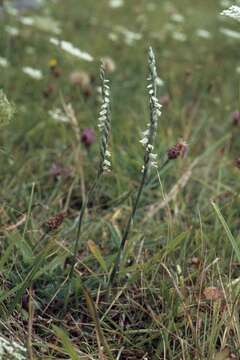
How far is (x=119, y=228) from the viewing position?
203 centimetres

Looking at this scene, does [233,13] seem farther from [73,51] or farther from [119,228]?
[73,51]

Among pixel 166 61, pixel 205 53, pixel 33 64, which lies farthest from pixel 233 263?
Answer: pixel 205 53

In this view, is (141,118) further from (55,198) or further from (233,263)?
(233,263)

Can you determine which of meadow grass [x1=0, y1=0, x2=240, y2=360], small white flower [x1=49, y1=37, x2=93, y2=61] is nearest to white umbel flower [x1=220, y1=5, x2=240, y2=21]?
meadow grass [x1=0, y1=0, x2=240, y2=360]

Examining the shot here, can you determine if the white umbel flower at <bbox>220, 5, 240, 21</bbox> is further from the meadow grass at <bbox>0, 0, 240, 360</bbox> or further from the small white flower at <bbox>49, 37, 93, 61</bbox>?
the small white flower at <bbox>49, 37, 93, 61</bbox>

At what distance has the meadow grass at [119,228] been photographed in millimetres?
1474

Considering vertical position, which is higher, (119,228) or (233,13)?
(233,13)

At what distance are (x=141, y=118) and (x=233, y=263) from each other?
133 centimetres

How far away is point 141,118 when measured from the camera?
296cm

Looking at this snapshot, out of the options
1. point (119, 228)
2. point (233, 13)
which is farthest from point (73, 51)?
point (233, 13)

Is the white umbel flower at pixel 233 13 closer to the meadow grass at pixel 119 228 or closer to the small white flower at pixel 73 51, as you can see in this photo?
the meadow grass at pixel 119 228

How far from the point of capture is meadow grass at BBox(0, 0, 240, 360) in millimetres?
1474

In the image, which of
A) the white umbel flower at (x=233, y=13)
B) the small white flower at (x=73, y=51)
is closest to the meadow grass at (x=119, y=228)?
the small white flower at (x=73, y=51)

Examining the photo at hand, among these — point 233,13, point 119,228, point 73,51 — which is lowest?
point 119,228
